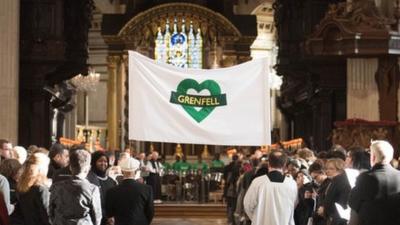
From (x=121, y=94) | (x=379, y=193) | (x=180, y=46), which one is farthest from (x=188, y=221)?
(x=180, y=46)

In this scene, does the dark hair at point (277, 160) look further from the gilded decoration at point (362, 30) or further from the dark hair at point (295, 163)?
the gilded decoration at point (362, 30)

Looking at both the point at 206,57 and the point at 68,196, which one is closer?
the point at 68,196

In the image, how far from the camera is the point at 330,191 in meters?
10.1

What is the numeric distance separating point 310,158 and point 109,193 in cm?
463

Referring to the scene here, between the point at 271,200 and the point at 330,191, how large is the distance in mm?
609

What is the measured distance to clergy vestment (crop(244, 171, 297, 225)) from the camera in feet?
33.7

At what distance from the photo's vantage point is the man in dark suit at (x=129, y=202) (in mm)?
10172

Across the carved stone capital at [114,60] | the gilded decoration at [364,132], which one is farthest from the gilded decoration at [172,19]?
the gilded decoration at [364,132]

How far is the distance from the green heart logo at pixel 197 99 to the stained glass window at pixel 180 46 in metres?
32.0

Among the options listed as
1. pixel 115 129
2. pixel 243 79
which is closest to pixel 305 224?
pixel 243 79

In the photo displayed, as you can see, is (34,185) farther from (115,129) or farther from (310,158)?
(115,129)

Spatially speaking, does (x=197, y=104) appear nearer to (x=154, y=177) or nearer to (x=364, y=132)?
(x=364, y=132)

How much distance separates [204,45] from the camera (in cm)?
4391

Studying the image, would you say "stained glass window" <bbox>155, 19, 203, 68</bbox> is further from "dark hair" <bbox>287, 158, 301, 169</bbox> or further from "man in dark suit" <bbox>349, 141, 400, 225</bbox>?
"man in dark suit" <bbox>349, 141, 400, 225</bbox>
